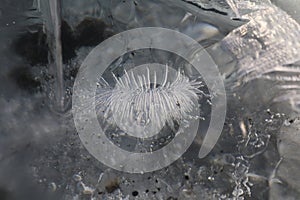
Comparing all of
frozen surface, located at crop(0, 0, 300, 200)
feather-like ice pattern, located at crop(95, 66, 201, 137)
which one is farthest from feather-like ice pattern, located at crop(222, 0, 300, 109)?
feather-like ice pattern, located at crop(95, 66, 201, 137)

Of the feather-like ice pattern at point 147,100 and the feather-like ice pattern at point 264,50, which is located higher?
the feather-like ice pattern at point 264,50

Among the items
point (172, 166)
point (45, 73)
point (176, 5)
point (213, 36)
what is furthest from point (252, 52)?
point (45, 73)

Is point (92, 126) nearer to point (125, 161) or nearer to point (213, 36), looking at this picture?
point (125, 161)

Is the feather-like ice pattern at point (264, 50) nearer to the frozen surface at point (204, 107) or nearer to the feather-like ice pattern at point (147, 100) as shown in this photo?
the frozen surface at point (204, 107)

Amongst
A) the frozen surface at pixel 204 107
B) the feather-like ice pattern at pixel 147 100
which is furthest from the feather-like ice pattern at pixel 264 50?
the feather-like ice pattern at pixel 147 100

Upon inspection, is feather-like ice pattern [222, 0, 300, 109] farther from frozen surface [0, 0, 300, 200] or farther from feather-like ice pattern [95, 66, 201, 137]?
feather-like ice pattern [95, 66, 201, 137]

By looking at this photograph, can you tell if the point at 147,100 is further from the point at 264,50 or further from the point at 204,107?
the point at 264,50
